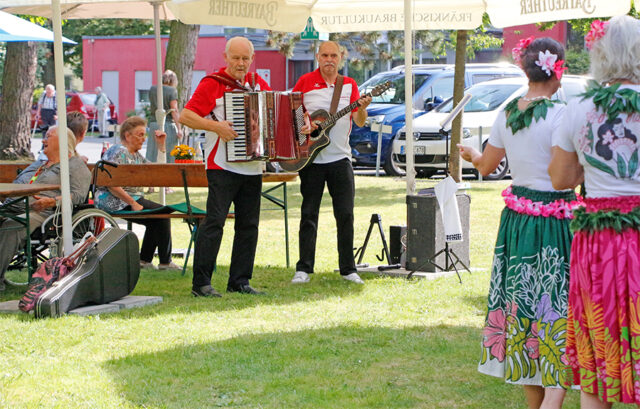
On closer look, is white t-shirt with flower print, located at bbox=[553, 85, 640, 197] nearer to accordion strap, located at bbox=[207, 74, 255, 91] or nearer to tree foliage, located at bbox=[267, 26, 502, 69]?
accordion strap, located at bbox=[207, 74, 255, 91]

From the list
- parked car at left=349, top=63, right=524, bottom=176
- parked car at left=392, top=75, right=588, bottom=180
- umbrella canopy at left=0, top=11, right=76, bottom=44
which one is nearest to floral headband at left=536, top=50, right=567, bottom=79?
umbrella canopy at left=0, top=11, right=76, bottom=44

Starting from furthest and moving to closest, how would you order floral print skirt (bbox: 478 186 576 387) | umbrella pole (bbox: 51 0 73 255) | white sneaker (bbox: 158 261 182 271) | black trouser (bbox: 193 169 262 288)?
white sneaker (bbox: 158 261 182 271), black trouser (bbox: 193 169 262 288), umbrella pole (bbox: 51 0 73 255), floral print skirt (bbox: 478 186 576 387)

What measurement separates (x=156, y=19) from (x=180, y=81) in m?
7.32

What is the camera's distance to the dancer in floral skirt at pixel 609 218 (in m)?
3.86

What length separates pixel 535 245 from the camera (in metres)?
4.54

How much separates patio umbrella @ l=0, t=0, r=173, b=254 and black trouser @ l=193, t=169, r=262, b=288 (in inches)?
38.6

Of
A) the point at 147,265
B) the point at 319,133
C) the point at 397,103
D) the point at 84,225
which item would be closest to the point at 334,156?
the point at 319,133

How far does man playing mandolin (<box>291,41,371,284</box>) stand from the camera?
8375mm

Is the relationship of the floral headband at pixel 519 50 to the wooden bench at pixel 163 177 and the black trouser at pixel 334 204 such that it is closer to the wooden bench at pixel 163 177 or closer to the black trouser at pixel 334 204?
the black trouser at pixel 334 204

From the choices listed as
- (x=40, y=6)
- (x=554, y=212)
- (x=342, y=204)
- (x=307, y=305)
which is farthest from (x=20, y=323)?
(x=40, y=6)

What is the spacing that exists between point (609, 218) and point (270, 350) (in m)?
2.71

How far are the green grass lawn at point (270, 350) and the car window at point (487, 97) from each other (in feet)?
33.1

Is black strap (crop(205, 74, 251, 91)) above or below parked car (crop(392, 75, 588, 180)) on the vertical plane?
above

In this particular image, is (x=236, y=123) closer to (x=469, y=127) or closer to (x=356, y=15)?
(x=356, y=15)
